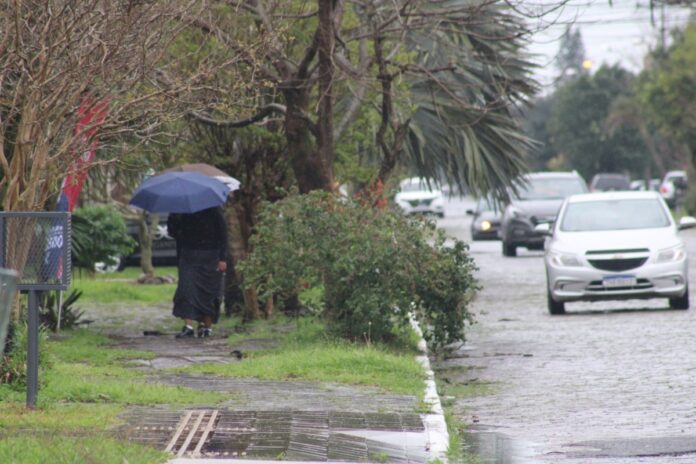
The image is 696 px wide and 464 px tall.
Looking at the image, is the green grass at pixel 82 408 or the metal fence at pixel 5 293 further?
the green grass at pixel 82 408

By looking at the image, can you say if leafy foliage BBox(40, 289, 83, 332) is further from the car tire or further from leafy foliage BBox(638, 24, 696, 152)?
leafy foliage BBox(638, 24, 696, 152)

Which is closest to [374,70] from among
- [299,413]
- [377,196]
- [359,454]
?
[377,196]

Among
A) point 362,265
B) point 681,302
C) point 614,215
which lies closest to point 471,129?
point 614,215

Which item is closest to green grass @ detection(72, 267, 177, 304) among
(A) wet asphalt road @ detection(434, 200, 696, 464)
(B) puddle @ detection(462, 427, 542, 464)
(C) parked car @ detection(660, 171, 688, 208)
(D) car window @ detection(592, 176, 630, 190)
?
(A) wet asphalt road @ detection(434, 200, 696, 464)

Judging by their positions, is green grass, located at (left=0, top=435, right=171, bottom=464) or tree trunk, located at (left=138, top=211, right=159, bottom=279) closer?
green grass, located at (left=0, top=435, right=171, bottom=464)

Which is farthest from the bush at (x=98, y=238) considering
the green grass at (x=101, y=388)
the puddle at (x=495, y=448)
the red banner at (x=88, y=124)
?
the puddle at (x=495, y=448)

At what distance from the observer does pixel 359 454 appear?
27.1ft

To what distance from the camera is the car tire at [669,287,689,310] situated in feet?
62.5

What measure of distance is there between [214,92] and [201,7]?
3.78ft

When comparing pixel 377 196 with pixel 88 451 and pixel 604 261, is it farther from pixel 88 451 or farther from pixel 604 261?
pixel 88 451

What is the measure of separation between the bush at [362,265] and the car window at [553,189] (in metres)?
19.1

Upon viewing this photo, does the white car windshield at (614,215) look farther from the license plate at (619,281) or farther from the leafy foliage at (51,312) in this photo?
the leafy foliage at (51,312)

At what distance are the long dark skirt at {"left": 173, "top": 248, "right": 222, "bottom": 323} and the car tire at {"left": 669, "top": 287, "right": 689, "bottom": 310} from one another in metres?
6.47

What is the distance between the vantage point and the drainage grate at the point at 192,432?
813cm
